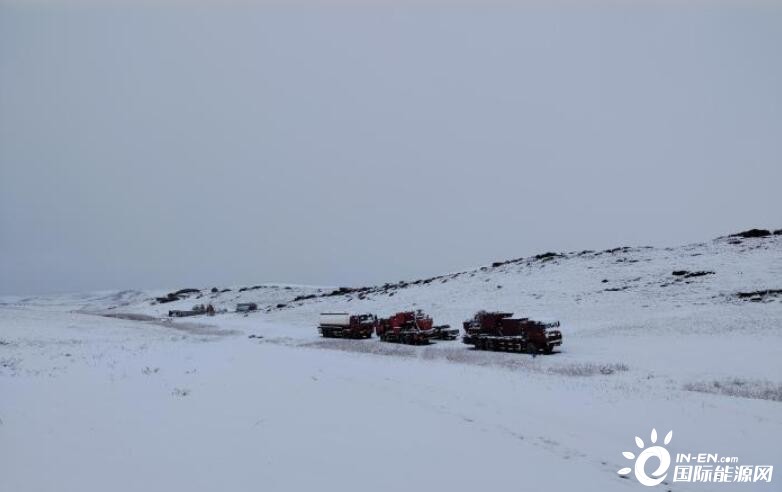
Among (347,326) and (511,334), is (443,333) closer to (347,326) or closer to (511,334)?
(511,334)

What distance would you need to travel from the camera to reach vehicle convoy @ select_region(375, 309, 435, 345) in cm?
3681

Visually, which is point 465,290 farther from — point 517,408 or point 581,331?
point 517,408

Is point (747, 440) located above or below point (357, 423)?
below

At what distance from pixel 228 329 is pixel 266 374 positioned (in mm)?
36778

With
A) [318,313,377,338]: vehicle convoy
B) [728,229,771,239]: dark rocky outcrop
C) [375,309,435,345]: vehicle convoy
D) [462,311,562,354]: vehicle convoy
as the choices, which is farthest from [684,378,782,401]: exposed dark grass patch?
[728,229,771,239]: dark rocky outcrop

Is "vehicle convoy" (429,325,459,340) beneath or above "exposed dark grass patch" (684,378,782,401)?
above

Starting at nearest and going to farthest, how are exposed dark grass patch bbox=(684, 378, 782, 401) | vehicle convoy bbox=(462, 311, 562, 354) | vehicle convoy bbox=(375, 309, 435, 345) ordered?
exposed dark grass patch bbox=(684, 378, 782, 401)
vehicle convoy bbox=(462, 311, 562, 354)
vehicle convoy bbox=(375, 309, 435, 345)

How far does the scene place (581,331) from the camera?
116 ft

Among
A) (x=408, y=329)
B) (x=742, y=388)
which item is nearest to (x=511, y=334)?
(x=408, y=329)

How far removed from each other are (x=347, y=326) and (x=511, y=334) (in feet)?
53.4

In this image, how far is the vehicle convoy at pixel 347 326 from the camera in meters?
43.2

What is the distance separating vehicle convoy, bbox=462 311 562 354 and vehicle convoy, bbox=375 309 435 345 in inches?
140

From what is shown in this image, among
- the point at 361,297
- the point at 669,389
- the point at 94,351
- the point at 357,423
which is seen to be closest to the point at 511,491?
the point at 357,423

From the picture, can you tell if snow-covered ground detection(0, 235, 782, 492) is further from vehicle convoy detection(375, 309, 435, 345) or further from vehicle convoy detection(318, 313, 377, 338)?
vehicle convoy detection(318, 313, 377, 338)
